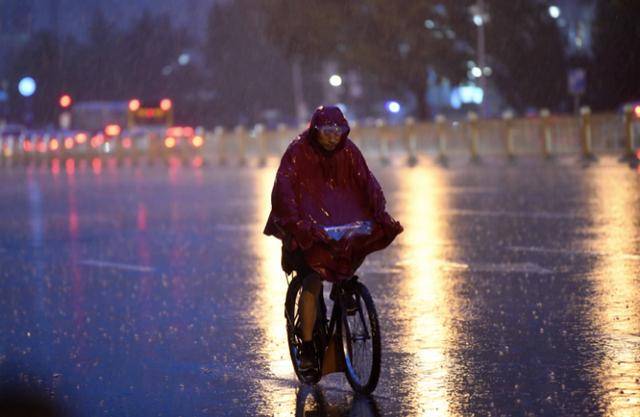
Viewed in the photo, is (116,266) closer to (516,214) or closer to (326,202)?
(516,214)

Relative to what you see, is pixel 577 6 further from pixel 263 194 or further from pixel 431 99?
pixel 263 194

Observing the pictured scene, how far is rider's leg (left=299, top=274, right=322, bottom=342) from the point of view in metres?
6.81

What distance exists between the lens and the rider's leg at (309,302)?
22.4 feet

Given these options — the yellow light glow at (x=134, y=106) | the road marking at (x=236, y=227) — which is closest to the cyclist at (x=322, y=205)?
the road marking at (x=236, y=227)

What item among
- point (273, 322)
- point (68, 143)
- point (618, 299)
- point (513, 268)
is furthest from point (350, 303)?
point (68, 143)

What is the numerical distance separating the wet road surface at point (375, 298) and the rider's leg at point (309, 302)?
0.34 meters

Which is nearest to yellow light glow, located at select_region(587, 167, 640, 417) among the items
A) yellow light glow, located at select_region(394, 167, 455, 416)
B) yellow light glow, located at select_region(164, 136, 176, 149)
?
yellow light glow, located at select_region(394, 167, 455, 416)

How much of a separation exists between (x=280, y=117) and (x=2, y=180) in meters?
55.1

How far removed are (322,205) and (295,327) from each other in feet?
2.39

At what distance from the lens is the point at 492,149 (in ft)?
122

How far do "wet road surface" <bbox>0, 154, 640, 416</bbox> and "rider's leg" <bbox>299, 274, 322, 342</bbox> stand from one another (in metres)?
0.34

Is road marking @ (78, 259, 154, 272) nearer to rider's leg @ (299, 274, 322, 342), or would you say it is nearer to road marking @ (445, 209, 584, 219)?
road marking @ (445, 209, 584, 219)

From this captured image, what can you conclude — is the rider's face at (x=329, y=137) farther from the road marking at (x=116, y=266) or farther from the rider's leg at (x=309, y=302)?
the road marking at (x=116, y=266)

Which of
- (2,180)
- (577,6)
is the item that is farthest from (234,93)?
(2,180)
